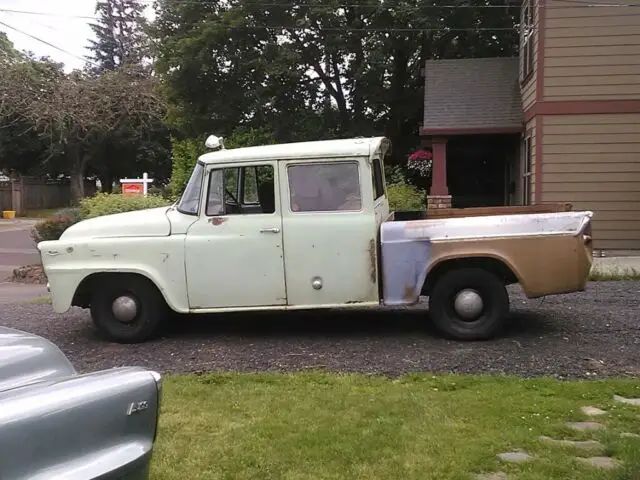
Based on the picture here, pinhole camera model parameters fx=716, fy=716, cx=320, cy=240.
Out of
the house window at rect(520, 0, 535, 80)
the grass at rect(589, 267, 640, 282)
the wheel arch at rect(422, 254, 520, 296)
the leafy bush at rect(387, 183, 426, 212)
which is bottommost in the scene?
the grass at rect(589, 267, 640, 282)

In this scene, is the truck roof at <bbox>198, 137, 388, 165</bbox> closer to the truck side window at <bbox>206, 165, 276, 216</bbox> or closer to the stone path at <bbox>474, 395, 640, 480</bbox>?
the truck side window at <bbox>206, 165, 276, 216</bbox>

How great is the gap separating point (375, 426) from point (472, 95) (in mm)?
13539

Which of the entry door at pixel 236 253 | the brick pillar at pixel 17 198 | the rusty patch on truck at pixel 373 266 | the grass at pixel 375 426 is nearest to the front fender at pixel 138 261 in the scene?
the entry door at pixel 236 253

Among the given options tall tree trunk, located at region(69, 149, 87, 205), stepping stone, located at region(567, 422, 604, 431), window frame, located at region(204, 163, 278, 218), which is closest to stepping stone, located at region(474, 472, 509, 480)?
stepping stone, located at region(567, 422, 604, 431)

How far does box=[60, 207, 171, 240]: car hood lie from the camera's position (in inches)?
274

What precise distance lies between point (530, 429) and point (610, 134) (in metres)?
10.6

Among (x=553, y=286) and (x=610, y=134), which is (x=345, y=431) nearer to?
(x=553, y=286)

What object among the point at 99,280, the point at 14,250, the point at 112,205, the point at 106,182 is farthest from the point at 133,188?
the point at 106,182

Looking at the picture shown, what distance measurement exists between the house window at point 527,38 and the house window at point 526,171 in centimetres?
146

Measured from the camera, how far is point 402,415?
185 inches

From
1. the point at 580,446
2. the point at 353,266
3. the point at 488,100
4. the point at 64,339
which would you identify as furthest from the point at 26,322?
the point at 488,100

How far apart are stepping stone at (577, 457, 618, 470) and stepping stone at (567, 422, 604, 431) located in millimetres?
471

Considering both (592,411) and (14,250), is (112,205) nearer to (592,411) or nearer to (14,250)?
(14,250)

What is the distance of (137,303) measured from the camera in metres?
7.12
